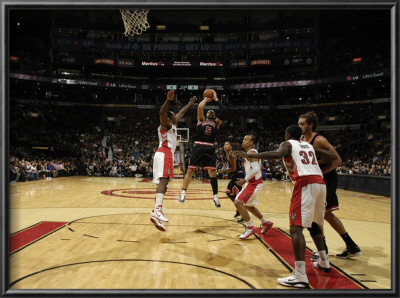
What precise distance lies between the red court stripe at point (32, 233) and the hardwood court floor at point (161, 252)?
0.02m

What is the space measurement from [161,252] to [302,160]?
242 cm

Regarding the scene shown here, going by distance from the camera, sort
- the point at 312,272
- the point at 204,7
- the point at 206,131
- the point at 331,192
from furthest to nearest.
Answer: the point at 206,131
the point at 331,192
the point at 312,272
the point at 204,7

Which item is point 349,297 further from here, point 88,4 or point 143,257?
point 88,4

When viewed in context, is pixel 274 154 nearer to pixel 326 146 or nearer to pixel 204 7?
pixel 326 146

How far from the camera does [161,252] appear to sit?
4852mm

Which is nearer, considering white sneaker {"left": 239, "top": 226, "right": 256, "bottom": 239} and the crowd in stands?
white sneaker {"left": 239, "top": 226, "right": 256, "bottom": 239}

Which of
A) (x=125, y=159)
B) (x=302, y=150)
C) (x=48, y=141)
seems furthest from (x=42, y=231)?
(x=48, y=141)

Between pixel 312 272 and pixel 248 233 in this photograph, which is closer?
pixel 312 272

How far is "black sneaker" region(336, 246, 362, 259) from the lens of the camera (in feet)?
16.0

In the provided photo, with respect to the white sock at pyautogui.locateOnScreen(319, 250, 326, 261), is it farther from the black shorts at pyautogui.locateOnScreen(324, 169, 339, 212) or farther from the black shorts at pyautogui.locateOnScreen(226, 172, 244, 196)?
the black shorts at pyautogui.locateOnScreen(226, 172, 244, 196)

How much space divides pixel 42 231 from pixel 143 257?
96.5 inches

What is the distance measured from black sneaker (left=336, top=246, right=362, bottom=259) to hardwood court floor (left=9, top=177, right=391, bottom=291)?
9 centimetres

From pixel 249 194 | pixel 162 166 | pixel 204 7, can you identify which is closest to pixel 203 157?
pixel 162 166

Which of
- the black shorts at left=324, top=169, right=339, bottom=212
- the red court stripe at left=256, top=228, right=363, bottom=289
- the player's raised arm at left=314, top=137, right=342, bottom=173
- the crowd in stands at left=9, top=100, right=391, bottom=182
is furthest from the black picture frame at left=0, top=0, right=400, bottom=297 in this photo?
the crowd in stands at left=9, top=100, right=391, bottom=182
